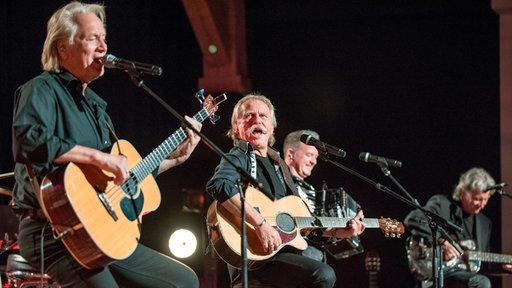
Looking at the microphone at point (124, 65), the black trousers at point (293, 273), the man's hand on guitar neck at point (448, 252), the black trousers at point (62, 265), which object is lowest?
the man's hand on guitar neck at point (448, 252)

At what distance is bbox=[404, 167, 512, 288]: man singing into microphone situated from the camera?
7.97 m

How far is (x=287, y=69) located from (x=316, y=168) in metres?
1.54

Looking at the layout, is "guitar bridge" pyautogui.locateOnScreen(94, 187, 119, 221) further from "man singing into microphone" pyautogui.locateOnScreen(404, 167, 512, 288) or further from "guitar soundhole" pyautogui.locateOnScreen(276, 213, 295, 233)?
"man singing into microphone" pyautogui.locateOnScreen(404, 167, 512, 288)

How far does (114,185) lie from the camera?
141 inches

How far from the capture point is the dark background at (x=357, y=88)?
29.9 ft

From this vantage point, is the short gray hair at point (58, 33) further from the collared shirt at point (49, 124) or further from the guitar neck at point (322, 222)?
the guitar neck at point (322, 222)

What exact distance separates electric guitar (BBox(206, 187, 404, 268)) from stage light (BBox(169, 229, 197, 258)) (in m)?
3.30

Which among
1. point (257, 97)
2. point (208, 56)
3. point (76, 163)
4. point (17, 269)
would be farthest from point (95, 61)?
point (208, 56)

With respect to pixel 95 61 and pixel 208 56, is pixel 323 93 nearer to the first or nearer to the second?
pixel 208 56

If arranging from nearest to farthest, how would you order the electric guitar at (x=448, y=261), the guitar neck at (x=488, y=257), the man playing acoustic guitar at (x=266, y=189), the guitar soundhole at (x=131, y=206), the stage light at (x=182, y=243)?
the guitar soundhole at (x=131, y=206) → the man playing acoustic guitar at (x=266, y=189) → the electric guitar at (x=448, y=261) → the guitar neck at (x=488, y=257) → the stage light at (x=182, y=243)

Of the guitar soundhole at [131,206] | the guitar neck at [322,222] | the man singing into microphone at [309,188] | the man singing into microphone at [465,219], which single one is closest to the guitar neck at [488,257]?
the man singing into microphone at [465,219]

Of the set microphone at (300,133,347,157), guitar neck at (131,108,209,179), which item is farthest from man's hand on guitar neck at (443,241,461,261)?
guitar neck at (131,108,209,179)

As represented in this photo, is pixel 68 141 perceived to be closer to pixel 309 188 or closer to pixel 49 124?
pixel 49 124

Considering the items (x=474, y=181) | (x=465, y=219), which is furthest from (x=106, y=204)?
(x=465, y=219)
